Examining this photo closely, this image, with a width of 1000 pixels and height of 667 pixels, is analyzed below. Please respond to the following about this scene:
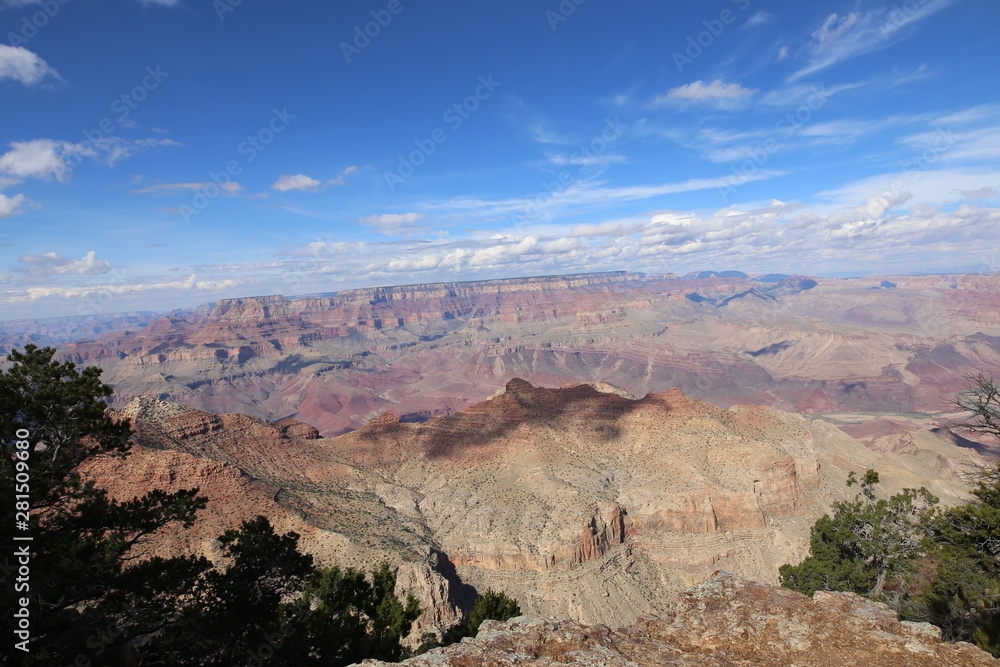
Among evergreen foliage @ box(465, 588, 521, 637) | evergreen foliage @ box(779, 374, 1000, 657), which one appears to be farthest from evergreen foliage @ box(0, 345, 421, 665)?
evergreen foliage @ box(779, 374, 1000, 657)

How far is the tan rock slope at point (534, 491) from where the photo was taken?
53.7 m

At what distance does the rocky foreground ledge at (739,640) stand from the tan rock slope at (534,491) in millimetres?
38309

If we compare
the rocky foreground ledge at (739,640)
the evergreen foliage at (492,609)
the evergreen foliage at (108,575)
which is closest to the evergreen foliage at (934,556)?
the rocky foreground ledge at (739,640)

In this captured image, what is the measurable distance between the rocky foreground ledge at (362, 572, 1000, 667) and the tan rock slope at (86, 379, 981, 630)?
Result: 38.3m

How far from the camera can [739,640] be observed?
1628cm

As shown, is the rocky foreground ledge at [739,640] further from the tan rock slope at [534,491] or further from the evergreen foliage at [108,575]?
the tan rock slope at [534,491]

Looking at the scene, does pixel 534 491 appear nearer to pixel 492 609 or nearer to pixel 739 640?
pixel 492 609

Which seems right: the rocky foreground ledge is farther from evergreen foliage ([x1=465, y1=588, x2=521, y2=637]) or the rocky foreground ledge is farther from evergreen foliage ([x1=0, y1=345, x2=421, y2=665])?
evergreen foliage ([x1=465, y1=588, x2=521, y2=637])

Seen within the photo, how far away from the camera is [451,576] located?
195ft

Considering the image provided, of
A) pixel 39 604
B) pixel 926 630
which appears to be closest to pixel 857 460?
pixel 926 630

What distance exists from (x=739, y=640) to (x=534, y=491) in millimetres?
54324

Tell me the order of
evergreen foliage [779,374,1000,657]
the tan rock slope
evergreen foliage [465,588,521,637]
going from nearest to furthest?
evergreen foliage [779,374,1000,657] → evergreen foliage [465,588,521,637] → the tan rock slope

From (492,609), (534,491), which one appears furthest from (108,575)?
(534,491)

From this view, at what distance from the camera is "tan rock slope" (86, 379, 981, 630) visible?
53656 mm
